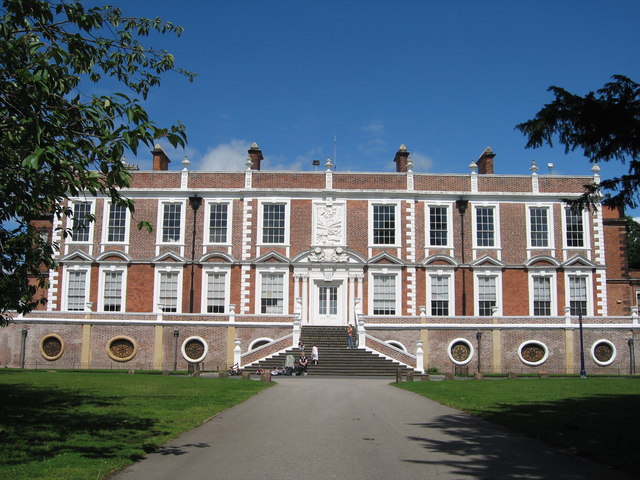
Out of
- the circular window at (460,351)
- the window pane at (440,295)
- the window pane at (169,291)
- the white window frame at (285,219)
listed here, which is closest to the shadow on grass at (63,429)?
the window pane at (169,291)

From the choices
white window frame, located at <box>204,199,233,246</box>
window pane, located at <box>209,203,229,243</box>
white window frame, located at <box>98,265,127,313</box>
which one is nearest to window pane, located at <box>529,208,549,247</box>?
white window frame, located at <box>204,199,233,246</box>

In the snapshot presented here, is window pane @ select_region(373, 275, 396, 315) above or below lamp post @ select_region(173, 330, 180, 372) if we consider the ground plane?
above

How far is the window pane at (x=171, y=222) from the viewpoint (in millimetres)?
36562

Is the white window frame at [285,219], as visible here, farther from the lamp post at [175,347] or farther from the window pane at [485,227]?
the window pane at [485,227]

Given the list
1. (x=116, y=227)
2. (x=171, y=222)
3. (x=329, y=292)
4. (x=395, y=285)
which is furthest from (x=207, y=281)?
(x=395, y=285)

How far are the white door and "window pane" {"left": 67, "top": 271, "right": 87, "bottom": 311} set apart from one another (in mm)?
12656

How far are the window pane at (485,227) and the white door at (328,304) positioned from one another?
822cm

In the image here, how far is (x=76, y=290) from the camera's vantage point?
36281mm

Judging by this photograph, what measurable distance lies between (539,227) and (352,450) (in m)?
29.6

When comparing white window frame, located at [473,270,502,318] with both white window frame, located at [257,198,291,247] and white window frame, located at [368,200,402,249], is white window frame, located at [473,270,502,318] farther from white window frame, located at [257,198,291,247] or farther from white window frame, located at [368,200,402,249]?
white window frame, located at [257,198,291,247]

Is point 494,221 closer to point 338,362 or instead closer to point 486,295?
point 486,295

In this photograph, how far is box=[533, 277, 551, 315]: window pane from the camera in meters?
36.1

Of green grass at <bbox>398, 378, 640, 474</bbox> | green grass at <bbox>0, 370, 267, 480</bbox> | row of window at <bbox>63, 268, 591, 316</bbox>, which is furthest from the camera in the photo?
row of window at <bbox>63, 268, 591, 316</bbox>

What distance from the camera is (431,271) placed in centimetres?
3609
